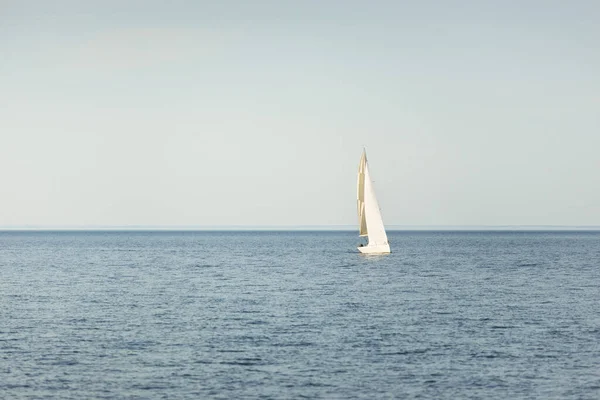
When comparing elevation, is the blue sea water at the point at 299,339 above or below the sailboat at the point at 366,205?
below

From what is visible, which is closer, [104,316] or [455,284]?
[104,316]

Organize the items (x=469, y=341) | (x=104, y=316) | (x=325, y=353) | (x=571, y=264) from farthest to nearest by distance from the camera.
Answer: (x=571, y=264)
(x=104, y=316)
(x=469, y=341)
(x=325, y=353)

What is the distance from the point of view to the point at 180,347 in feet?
152

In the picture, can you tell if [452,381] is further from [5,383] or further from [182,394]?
[5,383]

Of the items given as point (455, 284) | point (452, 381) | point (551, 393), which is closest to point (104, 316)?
point (452, 381)

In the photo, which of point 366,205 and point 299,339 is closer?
point 299,339

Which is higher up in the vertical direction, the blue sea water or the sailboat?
the sailboat

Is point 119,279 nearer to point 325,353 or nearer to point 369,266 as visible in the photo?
point 369,266

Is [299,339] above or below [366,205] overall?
below

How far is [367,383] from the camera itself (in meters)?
37.9

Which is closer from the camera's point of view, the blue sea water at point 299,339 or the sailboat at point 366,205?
the blue sea water at point 299,339

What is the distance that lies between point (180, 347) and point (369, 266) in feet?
234

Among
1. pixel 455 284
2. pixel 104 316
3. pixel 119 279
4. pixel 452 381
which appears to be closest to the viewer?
pixel 452 381

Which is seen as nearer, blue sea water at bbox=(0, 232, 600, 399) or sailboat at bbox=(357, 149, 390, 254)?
blue sea water at bbox=(0, 232, 600, 399)
